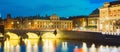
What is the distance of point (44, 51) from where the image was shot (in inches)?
1807

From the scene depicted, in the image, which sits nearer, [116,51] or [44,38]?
[116,51]

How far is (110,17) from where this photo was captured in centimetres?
6047

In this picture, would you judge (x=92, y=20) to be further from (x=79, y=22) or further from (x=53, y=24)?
(x=53, y=24)

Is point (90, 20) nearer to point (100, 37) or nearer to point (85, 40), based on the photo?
point (85, 40)

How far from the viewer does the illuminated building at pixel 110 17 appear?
2271 inches

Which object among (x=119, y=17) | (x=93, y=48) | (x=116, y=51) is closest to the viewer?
(x=116, y=51)

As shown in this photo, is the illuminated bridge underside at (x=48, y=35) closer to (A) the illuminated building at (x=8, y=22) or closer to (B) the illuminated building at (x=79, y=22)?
(B) the illuminated building at (x=79, y=22)

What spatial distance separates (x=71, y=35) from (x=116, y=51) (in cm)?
1677

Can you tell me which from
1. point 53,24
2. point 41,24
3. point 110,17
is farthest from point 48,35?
point 53,24

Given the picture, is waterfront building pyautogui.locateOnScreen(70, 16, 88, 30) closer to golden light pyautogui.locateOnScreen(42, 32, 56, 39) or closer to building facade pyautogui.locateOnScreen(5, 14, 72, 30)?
building facade pyautogui.locateOnScreen(5, 14, 72, 30)

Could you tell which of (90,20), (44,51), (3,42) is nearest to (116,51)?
(44,51)

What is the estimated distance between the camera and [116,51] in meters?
41.9

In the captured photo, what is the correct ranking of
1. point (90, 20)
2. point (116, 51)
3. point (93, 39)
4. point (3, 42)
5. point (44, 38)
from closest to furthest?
point (116, 51) < point (93, 39) < point (3, 42) < point (44, 38) < point (90, 20)

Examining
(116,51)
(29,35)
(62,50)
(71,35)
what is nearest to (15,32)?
(29,35)
